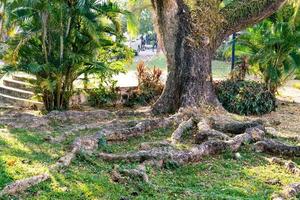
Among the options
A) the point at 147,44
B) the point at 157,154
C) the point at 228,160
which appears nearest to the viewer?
the point at 157,154

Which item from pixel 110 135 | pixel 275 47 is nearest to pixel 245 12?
pixel 275 47

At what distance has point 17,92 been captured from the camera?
1211 cm

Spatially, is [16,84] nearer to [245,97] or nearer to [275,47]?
[245,97]

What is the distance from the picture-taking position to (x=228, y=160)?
22.5ft

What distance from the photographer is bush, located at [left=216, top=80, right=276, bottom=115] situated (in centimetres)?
1085

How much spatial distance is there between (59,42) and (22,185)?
18.1 ft

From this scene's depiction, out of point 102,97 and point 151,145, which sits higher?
point 102,97

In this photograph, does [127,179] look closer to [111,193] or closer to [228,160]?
[111,193]

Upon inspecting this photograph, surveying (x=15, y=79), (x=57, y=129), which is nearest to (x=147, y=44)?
(x=15, y=79)

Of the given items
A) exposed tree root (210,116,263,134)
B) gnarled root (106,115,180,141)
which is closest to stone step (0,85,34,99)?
gnarled root (106,115,180,141)

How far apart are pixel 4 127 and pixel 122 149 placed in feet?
7.36

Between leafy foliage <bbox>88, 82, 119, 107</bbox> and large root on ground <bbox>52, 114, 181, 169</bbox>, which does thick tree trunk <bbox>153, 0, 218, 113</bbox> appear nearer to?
large root on ground <bbox>52, 114, 181, 169</bbox>

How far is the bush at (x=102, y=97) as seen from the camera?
37.6 ft

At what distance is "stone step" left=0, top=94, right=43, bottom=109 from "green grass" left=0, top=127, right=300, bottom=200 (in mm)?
3792
